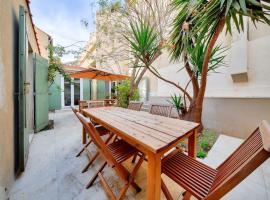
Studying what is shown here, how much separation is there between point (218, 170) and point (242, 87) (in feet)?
11.4

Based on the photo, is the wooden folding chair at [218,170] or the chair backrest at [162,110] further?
the chair backrest at [162,110]

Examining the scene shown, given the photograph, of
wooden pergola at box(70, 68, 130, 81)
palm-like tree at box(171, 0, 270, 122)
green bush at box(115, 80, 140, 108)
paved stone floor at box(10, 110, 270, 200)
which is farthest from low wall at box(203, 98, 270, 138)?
wooden pergola at box(70, 68, 130, 81)

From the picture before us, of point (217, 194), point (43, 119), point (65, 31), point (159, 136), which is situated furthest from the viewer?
point (65, 31)

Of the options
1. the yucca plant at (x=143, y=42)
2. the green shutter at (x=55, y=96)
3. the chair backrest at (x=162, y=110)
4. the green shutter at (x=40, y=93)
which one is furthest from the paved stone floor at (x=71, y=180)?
the green shutter at (x=55, y=96)

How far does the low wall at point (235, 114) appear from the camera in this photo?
3.20 metres

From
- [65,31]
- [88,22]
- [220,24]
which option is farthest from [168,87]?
[65,31]

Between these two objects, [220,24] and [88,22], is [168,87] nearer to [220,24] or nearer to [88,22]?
[220,24]

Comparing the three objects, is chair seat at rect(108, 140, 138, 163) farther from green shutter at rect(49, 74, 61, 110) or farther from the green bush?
green shutter at rect(49, 74, 61, 110)

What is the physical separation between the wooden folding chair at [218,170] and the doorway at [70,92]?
27.5 ft

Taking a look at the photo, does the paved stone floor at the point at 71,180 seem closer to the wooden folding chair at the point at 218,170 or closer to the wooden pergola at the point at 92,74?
the wooden folding chair at the point at 218,170

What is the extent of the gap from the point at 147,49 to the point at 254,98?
279 cm

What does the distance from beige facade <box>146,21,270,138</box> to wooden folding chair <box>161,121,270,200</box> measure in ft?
9.21

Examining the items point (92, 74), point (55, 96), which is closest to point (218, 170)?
point (92, 74)

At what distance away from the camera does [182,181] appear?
1235 mm
